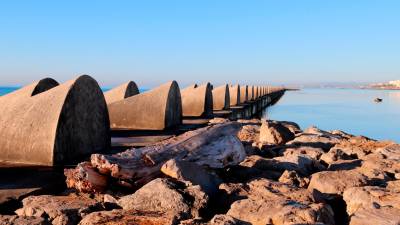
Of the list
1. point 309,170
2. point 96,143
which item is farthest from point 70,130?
point 309,170

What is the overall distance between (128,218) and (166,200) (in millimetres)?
450

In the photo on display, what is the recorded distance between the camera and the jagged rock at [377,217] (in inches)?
122

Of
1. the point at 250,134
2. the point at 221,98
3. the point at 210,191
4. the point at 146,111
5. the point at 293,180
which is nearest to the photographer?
the point at 210,191

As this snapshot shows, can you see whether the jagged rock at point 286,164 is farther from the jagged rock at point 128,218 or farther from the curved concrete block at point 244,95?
the curved concrete block at point 244,95

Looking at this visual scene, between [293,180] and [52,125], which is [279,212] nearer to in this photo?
[293,180]

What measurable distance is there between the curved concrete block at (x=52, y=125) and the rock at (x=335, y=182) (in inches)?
130

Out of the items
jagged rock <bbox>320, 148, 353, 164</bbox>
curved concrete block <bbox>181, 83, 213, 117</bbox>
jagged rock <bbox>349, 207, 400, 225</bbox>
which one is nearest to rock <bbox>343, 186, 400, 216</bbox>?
jagged rock <bbox>349, 207, 400, 225</bbox>

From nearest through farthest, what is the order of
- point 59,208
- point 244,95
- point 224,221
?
point 224,221 → point 59,208 → point 244,95

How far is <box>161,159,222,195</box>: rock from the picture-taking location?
3.97m

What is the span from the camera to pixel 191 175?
4031mm

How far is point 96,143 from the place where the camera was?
22.0ft

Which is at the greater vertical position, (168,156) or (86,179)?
(168,156)

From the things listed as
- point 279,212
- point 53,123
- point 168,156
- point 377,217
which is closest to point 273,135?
point 168,156

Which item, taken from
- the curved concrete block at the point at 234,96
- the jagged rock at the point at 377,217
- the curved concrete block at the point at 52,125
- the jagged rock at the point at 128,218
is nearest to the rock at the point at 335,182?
the jagged rock at the point at 377,217
